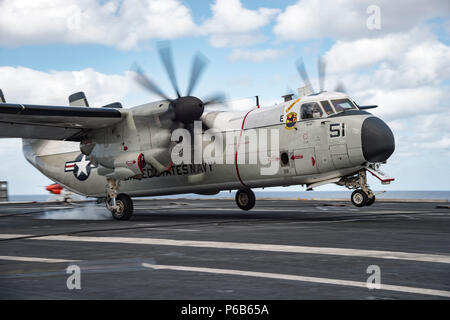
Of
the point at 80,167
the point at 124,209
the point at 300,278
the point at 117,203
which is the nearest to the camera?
the point at 300,278

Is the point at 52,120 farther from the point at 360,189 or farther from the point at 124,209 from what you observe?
the point at 360,189

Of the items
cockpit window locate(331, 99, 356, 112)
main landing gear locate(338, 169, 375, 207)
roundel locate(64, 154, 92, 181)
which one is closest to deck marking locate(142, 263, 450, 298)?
main landing gear locate(338, 169, 375, 207)

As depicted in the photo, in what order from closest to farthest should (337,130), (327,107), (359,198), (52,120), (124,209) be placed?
(359,198) → (337,130) → (327,107) → (52,120) → (124,209)

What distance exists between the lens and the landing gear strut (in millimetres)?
20547

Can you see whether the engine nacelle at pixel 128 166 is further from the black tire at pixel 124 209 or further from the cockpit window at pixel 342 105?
the cockpit window at pixel 342 105

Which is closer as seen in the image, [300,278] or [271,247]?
[300,278]

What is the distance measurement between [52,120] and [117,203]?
13.5ft

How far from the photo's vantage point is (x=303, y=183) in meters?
18.5

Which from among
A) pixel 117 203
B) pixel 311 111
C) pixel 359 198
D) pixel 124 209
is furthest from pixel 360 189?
pixel 117 203

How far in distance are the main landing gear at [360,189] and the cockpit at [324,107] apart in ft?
7.37

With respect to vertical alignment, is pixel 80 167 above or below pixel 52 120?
below

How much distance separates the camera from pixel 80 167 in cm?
2477

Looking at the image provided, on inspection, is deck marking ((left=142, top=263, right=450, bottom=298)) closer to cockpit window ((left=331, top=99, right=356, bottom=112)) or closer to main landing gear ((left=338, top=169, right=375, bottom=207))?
main landing gear ((left=338, top=169, right=375, bottom=207))
